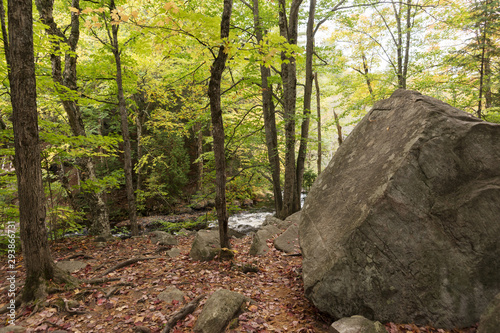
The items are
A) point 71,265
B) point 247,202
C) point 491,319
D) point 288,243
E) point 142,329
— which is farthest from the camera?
point 247,202

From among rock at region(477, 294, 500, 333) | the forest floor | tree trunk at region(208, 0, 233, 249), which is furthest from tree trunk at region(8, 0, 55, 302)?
rock at region(477, 294, 500, 333)

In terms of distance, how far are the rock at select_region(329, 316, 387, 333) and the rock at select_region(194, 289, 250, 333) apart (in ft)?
4.43

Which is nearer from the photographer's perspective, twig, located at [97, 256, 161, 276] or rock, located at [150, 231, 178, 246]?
twig, located at [97, 256, 161, 276]

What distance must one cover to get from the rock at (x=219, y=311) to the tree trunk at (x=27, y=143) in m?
2.59

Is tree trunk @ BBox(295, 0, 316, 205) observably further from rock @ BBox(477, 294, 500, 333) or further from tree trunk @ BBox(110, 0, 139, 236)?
rock @ BBox(477, 294, 500, 333)

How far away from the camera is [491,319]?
2.72m

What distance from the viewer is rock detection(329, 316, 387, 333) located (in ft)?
10.1

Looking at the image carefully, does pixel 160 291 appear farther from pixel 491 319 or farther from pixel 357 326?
pixel 491 319

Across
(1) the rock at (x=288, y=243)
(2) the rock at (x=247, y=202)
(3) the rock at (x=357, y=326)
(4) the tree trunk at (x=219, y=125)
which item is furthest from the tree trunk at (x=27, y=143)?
(2) the rock at (x=247, y=202)

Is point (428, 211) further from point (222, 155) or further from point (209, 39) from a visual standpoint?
point (209, 39)

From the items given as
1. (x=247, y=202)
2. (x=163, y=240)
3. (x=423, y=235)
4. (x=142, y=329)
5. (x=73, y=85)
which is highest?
(x=73, y=85)

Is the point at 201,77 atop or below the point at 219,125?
atop

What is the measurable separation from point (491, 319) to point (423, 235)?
1025 mm

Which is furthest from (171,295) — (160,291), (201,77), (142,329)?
(201,77)
